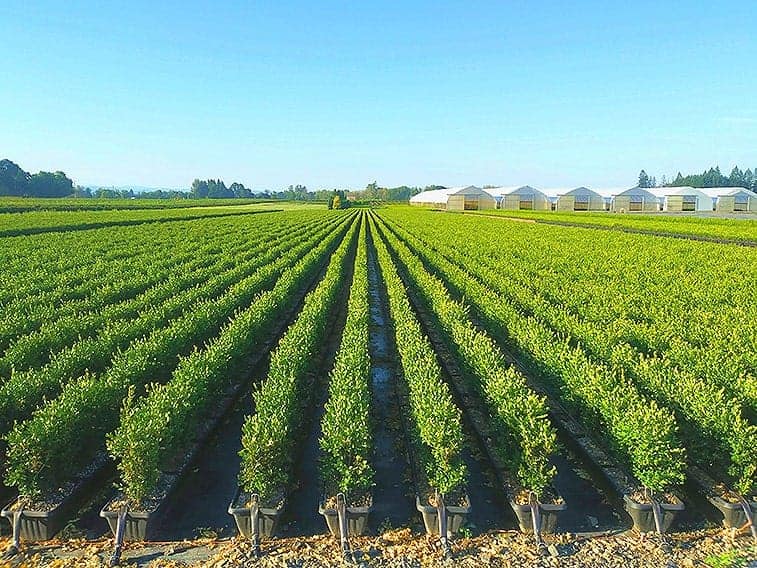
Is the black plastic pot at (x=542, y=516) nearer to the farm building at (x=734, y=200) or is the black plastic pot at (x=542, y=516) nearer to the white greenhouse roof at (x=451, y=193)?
the white greenhouse roof at (x=451, y=193)

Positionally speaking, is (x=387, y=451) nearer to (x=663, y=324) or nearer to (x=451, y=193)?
(x=663, y=324)

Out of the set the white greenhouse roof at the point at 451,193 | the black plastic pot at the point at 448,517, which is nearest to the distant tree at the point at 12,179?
the white greenhouse roof at the point at 451,193

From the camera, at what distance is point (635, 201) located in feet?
295

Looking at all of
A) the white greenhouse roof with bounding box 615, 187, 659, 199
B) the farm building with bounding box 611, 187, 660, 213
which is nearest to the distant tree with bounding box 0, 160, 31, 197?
the farm building with bounding box 611, 187, 660, 213

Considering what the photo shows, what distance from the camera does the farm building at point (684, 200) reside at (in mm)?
91125

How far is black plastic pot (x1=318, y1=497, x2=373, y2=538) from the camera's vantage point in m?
5.89

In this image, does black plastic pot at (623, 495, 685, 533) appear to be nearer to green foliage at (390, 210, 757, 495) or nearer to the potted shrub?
the potted shrub

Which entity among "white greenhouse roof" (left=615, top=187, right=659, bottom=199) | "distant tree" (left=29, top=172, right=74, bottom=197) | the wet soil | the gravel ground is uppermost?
"distant tree" (left=29, top=172, right=74, bottom=197)

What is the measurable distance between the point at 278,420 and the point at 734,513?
5.92m

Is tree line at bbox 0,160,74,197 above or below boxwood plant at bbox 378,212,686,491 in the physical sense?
above

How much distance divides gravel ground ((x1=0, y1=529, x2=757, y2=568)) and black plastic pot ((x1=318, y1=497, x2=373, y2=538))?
13 centimetres

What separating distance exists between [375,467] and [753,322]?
1018cm

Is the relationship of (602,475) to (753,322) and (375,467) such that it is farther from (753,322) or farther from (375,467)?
(753,322)

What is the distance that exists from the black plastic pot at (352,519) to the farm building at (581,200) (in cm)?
8972
